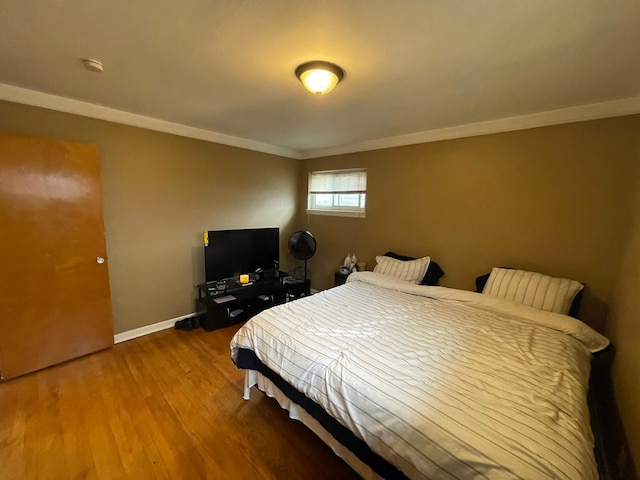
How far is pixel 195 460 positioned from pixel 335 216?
10.2 ft

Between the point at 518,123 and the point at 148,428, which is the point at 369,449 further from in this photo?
the point at 518,123

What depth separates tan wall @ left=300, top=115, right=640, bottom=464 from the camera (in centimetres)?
193

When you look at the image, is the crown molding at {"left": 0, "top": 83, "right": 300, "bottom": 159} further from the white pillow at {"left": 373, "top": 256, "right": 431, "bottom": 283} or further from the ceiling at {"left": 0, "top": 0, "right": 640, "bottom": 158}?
the white pillow at {"left": 373, "top": 256, "right": 431, "bottom": 283}

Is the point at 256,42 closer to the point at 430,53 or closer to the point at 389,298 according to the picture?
the point at 430,53

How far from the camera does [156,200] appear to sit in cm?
291

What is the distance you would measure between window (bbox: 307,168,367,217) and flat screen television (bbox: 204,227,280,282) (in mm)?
860

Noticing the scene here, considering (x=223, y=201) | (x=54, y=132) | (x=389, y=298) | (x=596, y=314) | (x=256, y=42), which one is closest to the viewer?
(x=256, y=42)

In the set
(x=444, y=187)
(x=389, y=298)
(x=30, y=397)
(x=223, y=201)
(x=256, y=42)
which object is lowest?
(x=30, y=397)

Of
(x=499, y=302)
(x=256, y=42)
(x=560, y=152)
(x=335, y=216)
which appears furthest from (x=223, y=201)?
(x=560, y=152)

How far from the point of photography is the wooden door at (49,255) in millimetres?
2076

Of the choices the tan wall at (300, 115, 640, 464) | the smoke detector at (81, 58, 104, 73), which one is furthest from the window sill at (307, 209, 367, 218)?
the smoke detector at (81, 58, 104, 73)

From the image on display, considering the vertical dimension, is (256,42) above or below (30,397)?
above

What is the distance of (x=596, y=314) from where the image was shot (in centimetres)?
215

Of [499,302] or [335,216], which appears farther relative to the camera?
[335,216]
